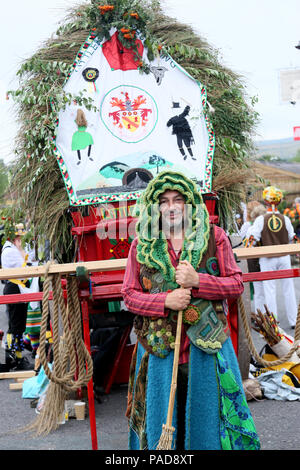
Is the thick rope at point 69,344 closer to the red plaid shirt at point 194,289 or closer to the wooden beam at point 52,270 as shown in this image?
the wooden beam at point 52,270

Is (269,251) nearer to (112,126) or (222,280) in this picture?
(222,280)

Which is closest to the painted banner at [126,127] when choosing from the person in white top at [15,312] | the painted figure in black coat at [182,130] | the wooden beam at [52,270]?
the painted figure in black coat at [182,130]

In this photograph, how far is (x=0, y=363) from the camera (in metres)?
7.82

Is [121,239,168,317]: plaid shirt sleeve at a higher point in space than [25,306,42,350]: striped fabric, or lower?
higher

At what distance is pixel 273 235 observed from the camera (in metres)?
8.76

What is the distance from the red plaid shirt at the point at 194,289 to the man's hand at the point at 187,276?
0.11 feet

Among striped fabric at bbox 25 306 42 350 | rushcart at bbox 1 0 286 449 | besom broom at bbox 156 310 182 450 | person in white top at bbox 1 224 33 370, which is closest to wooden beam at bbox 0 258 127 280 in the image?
besom broom at bbox 156 310 182 450

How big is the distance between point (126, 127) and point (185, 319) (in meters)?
2.46

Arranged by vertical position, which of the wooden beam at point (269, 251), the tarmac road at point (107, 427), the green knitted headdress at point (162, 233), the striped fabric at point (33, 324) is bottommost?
the tarmac road at point (107, 427)

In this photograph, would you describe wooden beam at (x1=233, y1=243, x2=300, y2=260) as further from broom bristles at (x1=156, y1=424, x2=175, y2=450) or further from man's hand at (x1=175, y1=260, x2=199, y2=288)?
broom bristles at (x1=156, y1=424, x2=175, y2=450)

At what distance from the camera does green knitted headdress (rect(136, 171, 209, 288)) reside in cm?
321

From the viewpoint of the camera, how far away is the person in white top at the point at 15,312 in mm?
7539
